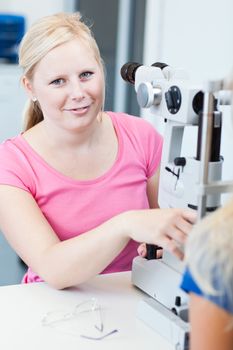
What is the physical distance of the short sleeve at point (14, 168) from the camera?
141cm

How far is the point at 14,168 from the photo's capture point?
1.45 metres

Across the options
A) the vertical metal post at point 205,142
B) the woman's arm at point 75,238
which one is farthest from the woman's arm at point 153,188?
the vertical metal post at point 205,142

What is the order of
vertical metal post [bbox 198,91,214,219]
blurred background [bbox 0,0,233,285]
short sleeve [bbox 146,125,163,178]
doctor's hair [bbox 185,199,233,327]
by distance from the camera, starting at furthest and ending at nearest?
blurred background [bbox 0,0,233,285] < short sleeve [bbox 146,125,163,178] < vertical metal post [bbox 198,91,214,219] < doctor's hair [bbox 185,199,233,327]

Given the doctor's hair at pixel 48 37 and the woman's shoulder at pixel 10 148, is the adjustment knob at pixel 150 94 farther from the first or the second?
the woman's shoulder at pixel 10 148

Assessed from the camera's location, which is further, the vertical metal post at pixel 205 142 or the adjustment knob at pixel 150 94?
the adjustment knob at pixel 150 94

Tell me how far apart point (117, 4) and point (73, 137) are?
2.78m

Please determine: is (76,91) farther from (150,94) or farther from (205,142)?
(205,142)

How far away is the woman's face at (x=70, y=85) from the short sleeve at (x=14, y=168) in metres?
0.13

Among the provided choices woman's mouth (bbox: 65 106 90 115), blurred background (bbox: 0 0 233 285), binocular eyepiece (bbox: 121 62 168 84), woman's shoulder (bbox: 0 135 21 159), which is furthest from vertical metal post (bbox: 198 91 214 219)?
blurred background (bbox: 0 0 233 285)

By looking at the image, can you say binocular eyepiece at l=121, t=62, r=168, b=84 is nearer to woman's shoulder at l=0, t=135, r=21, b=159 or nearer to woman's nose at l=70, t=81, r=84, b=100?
woman's nose at l=70, t=81, r=84, b=100

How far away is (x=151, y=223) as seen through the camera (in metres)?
1.15

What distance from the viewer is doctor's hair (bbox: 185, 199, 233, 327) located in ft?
2.73

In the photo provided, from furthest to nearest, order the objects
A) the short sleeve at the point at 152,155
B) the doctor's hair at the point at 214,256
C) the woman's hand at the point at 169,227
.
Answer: the short sleeve at the point at 152,155
the woman's hand at the point at 169,227
the doctor's hair at the point at 214,256

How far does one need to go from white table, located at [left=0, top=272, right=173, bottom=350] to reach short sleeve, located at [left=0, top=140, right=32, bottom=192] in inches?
9.9
